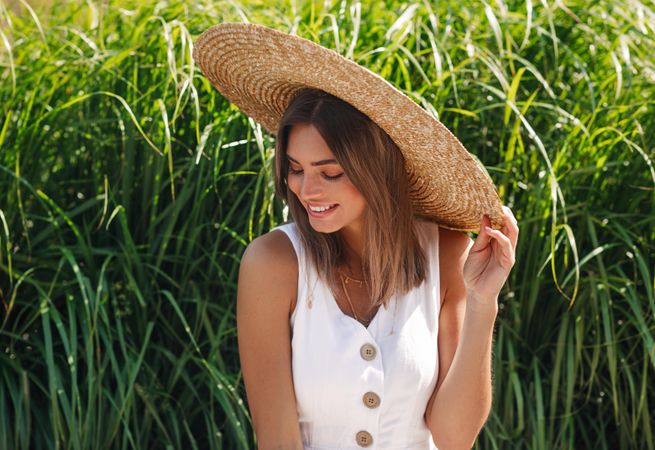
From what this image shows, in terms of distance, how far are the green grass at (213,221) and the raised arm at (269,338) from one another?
1.47 feet

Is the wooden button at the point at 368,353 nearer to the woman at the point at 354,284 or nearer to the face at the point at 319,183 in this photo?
the woman at the point at 354,284

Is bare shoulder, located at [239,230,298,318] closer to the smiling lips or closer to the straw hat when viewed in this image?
the smiling lips

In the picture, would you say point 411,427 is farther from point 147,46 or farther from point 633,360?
point 147,46

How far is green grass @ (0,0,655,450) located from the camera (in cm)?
286

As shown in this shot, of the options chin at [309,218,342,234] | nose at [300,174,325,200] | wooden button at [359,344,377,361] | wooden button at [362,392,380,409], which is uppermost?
nose at [300,174,325,200]

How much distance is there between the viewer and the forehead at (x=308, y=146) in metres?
2.25

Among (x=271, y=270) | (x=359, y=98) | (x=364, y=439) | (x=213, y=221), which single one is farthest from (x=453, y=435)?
(x=213, y=221)

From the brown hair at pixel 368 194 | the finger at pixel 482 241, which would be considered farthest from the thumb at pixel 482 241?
the brown hair at pixel 368 194

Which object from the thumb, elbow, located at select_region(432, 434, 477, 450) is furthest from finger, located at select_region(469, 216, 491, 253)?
elbow, located at select_region(432, 434, 477, 450)

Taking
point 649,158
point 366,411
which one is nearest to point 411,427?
point 366,411

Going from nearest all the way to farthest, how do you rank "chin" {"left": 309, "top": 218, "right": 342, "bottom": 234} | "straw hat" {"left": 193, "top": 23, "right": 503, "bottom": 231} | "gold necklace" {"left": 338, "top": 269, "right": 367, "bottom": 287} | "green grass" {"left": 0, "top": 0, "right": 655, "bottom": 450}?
"straw hat" {"left": 193, "top": 23, "right": 503, "bottom": 231}
"chin" {"left": 309, "top": 218, "right": 342, "bottom": 234}
"gold necklace" {"left": 338, "top": 269, "right": 367, "bottom": 287}
"green grass" {"left": 0, "top": 0, "right": 655, "bottom": 450}

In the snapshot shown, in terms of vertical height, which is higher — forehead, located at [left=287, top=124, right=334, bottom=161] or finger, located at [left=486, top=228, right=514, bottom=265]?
forehead, located at [left=287, top=124, right=334, bottom=161]

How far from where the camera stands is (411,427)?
2383mm

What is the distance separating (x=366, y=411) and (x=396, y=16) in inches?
58.1
